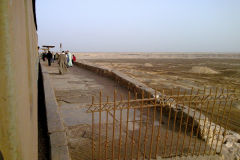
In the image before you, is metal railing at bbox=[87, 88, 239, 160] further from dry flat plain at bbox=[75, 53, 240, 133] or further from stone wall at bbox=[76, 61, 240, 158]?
dry flat plain at bbox=[75, 53, 240, 133]

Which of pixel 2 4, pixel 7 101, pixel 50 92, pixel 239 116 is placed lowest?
pixel 239 116

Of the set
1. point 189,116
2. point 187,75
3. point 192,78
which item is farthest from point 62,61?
point 187,75

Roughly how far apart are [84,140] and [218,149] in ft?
9.61

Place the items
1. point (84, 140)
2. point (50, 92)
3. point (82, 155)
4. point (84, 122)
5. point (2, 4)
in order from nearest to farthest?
1. point (2, 4)
2. point (82, 155)
3. point (84, 140)
4. point (84, 122)
5. point (50, 92)

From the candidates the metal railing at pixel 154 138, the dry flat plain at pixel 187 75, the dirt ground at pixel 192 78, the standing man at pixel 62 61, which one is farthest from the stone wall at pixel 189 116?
the standing man at pixel 62 61

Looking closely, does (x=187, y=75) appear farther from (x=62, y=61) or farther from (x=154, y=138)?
(x=154, y=138)

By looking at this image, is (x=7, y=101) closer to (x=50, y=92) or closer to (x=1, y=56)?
(x=1, y=56)

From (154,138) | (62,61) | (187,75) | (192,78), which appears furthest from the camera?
(187,75)

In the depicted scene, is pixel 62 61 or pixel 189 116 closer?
pixel 189 116

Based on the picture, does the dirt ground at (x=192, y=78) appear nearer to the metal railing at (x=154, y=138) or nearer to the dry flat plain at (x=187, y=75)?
the dry flat plain at (x=187, y=75)

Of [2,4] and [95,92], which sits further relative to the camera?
[95,92]

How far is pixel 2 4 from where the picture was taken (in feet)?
1.85

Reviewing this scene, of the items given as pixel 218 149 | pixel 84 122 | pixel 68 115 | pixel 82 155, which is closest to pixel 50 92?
pixel 68 115

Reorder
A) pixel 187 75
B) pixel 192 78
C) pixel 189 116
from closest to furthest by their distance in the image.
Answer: pixel 189 116 → pixel 192 78 → pixel 187 75
